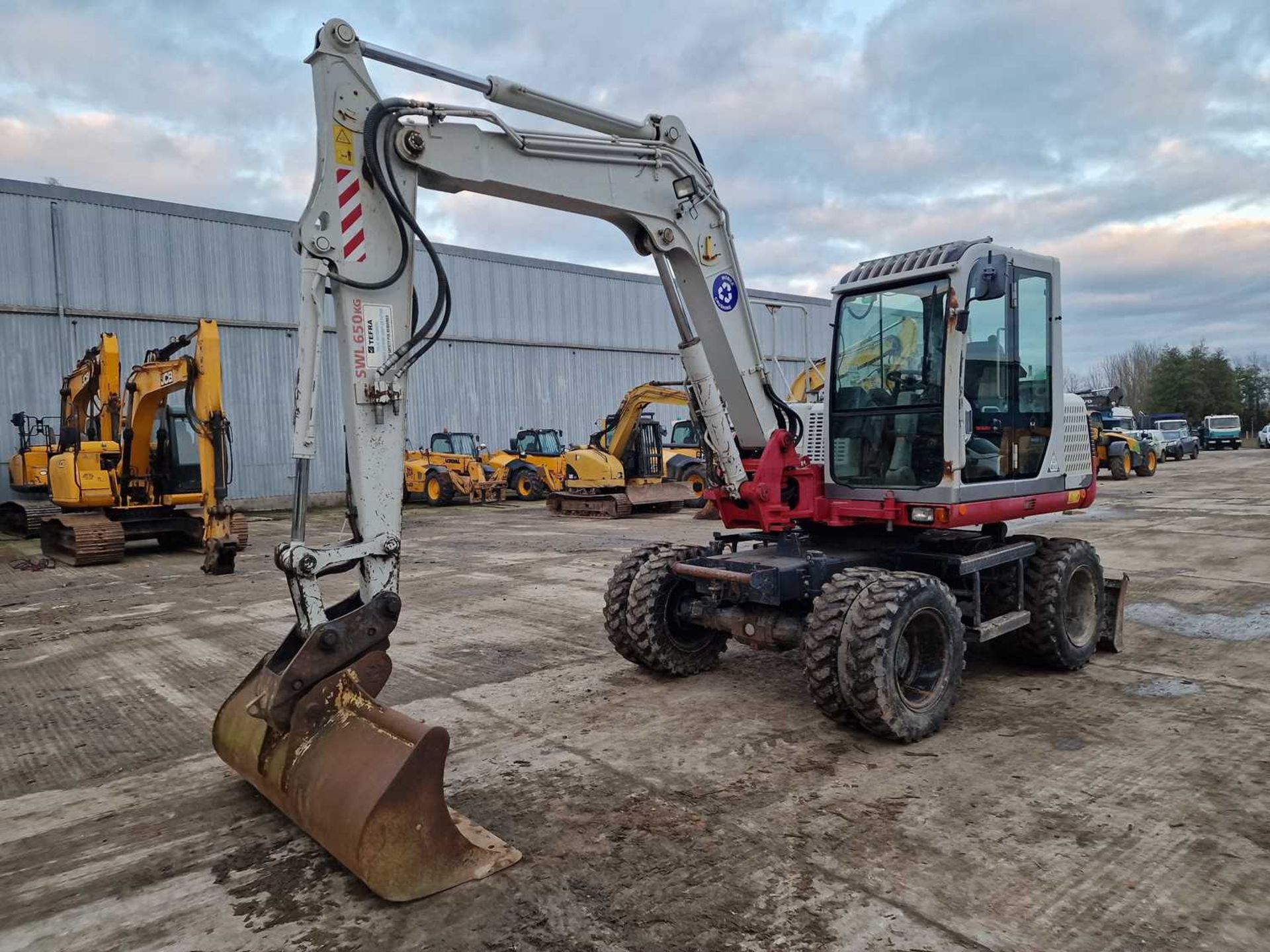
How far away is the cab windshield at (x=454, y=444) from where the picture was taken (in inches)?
952

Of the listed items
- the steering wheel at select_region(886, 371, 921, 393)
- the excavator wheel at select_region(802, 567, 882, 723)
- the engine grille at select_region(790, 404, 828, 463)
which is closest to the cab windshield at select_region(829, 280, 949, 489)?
the steering wheel at select_region(886, 371, 921, 393)

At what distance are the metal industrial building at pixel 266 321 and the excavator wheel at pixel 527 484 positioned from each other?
3891mm

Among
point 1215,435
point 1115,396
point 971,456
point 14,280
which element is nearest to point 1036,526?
point 1115,396

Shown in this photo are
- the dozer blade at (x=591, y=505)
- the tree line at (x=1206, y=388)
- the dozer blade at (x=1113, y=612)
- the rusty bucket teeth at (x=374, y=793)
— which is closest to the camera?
the rusty bucket teeth at (x=374, y=793)

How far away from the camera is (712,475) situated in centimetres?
604

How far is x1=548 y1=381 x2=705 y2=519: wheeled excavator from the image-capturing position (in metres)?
19.3

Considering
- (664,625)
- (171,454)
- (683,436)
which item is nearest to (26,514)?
(171,454)

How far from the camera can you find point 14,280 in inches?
774

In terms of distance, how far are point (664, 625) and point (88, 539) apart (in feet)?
36.7

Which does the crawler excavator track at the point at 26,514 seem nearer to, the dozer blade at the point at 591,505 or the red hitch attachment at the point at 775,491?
the dozer blade at the point at 591,505

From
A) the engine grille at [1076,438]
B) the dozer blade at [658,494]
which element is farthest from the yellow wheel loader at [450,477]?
the engine grille at [1076,438]

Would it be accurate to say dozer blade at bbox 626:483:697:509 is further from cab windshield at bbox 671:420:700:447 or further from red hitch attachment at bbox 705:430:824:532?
red hitch attachment at bbox 705:430:824:532

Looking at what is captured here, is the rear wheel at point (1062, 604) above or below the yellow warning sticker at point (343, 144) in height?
below

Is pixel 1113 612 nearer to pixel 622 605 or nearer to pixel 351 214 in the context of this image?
pixel 622 605
